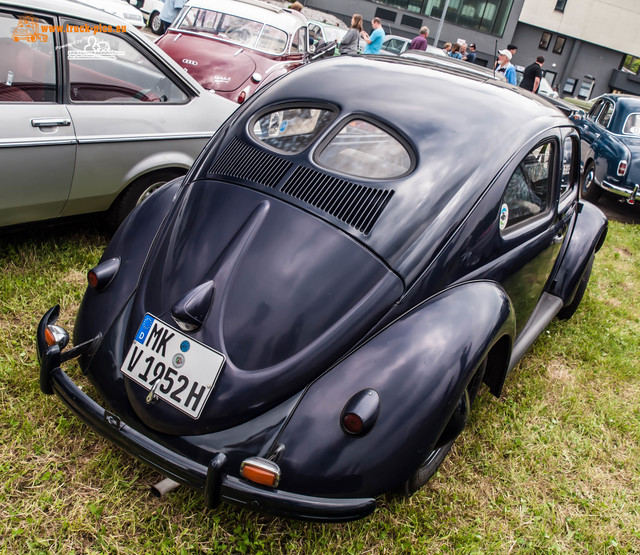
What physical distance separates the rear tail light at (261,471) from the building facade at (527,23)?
3565cm

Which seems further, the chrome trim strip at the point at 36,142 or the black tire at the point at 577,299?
the black tire at the point at 577,299

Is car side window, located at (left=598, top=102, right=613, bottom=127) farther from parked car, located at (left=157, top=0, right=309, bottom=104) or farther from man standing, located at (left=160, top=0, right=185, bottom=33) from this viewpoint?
man standing, located at (left=160, top=0, right=185, bottom=33)

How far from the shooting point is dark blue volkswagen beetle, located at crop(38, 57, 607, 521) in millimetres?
1860

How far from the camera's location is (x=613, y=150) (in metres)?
7.53

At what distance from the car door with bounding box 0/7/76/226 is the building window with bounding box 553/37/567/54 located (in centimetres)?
3923

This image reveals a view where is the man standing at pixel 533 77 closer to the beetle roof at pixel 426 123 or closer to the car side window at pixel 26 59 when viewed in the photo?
the beetle roof at pixel 426 123

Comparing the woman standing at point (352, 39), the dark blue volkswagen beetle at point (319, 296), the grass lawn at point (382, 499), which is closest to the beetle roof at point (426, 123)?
the dark blue volkswagen beetle at point (319, 296)

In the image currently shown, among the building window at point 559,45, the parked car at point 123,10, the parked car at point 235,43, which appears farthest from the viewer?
the building window at point 559,45

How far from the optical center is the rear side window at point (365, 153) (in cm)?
230

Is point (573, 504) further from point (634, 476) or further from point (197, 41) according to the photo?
point (197, 41)

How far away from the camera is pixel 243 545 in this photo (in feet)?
6.76

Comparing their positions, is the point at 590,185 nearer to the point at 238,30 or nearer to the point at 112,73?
the point at 238,30

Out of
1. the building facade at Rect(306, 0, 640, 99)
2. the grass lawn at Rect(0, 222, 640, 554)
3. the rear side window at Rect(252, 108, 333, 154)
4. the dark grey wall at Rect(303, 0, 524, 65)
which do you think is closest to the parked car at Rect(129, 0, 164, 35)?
the grass lawn at Rect(0, 222, 640, 554)

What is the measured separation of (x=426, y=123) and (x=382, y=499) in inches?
63.6
